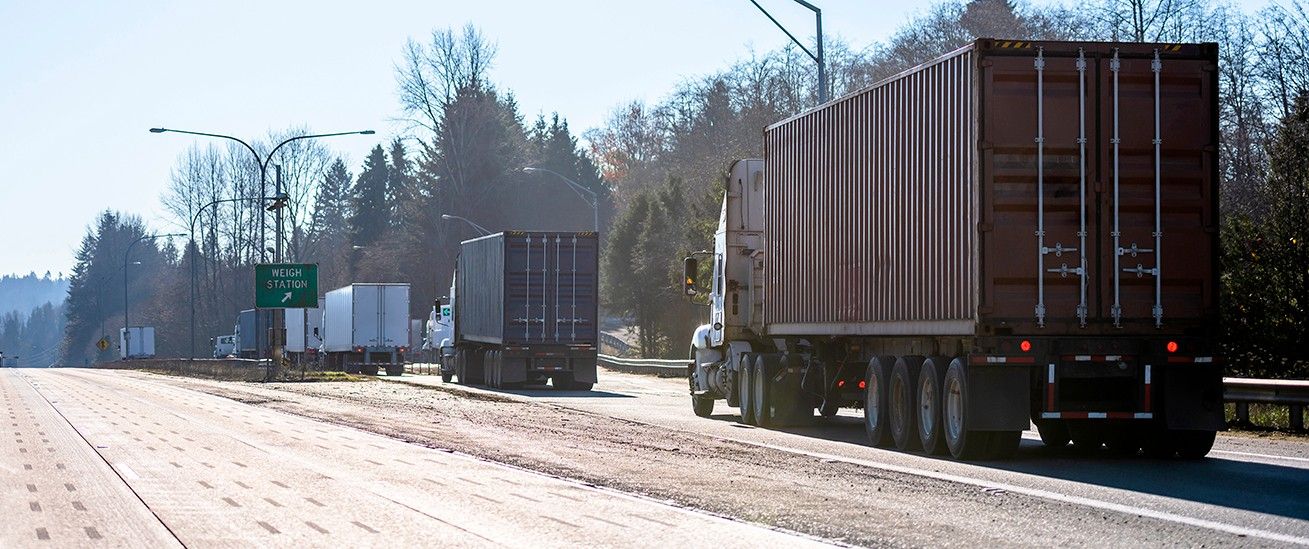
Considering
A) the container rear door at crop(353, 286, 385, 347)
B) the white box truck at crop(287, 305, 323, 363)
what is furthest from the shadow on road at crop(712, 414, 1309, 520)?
the white box truck at crop(287, 305, 323, 363)

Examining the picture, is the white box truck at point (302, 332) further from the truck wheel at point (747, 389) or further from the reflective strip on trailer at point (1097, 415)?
the reflective strip on trailer at point (1097, 415)

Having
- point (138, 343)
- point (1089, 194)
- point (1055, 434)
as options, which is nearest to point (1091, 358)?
point (1089, 194)

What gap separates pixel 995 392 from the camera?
16.2 meters

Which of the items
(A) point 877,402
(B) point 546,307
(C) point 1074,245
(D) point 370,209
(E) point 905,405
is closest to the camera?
(C) point 1074,245

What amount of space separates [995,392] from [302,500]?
6683mm

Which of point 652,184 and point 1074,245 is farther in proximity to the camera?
point 652,184

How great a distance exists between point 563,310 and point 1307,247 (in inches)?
703

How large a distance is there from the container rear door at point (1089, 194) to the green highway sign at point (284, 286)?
1617 inches

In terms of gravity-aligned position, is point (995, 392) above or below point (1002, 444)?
above

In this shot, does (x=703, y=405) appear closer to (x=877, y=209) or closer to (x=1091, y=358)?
(x=877, y=209)

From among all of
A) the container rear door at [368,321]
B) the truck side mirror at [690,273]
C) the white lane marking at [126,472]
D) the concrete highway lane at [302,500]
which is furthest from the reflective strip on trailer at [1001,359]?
the container rear door at [368,321]

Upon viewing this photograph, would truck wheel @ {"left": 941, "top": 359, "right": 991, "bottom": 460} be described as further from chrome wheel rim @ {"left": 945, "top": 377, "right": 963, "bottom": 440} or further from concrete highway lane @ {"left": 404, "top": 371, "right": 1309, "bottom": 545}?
concrete highway lane @ {"left": 404, "top": 371, "right": 1309, "bottom": 545}

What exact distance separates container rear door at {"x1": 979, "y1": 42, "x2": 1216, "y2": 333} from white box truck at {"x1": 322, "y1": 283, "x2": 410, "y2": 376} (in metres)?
46.5

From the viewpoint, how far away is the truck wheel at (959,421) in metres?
16.4
